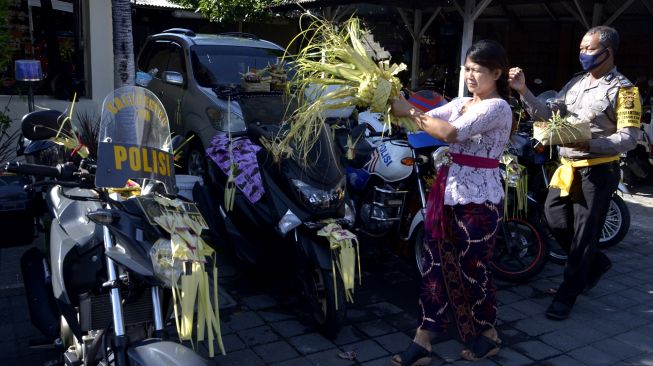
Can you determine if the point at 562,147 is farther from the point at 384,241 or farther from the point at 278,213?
the point at 278,213

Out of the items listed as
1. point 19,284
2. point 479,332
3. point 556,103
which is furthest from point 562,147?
point 19,284

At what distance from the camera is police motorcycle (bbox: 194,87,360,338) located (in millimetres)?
3461

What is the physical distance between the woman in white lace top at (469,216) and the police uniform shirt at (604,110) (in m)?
0.74

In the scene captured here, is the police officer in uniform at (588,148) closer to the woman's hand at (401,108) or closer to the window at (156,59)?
the woman's hand at (401,108)

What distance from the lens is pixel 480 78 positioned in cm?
308

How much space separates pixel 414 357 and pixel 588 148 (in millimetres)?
1728

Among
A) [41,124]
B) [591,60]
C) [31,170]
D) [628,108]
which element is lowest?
[31,170]

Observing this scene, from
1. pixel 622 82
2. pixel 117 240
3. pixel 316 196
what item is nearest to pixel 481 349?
pixel 316 196

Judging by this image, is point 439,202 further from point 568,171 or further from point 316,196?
point 568,171

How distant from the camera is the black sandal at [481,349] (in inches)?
135

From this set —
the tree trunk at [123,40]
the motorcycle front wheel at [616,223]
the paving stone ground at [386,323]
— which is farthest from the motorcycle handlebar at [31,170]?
the motorcycle front wheel at [616,223]

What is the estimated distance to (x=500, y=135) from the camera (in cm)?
314

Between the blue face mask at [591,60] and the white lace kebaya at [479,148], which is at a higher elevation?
the blue face mask at [591,60]

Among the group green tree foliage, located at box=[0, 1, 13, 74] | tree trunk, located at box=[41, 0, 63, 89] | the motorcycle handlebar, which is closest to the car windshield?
tree trunk, located at box=[41, 0, 63, 89]
